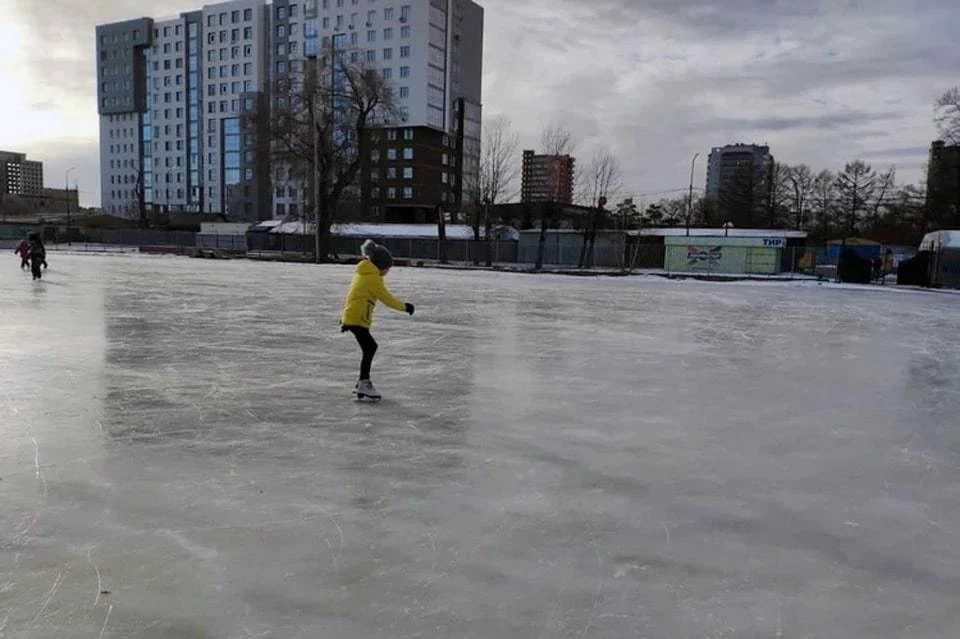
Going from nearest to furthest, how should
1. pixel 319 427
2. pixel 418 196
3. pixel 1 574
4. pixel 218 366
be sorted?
pixel 1 574 < pixel 319 427 < pixel 218 366 < pixel 418 196

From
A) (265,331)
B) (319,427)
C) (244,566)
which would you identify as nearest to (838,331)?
(265,331)

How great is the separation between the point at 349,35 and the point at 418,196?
21.8m

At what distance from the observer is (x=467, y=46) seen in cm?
9175

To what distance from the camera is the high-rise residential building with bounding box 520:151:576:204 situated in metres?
56.3

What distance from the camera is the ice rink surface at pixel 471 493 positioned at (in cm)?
308

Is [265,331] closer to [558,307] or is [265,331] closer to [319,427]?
[319,427]

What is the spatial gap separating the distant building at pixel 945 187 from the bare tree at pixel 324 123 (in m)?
38.6

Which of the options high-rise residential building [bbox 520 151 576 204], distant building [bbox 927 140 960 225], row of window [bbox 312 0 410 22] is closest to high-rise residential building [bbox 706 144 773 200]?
distant building [bbox 927 140 960 225]

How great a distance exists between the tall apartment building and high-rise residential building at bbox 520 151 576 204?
630 cm

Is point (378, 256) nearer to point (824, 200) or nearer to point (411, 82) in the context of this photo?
point (824, 200)

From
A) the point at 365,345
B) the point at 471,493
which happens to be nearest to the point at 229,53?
the point at 365,345

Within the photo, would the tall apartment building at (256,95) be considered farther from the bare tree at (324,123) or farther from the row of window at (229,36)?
the bare tree at (324,123)

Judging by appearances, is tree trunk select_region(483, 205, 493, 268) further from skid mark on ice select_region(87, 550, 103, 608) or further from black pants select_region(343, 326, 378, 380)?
skid mark on ice select_region(87, 550, 103, 608)

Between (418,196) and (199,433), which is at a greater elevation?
(418,196)
